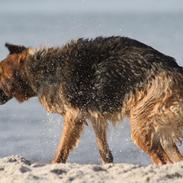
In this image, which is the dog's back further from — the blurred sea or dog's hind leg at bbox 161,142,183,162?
dog's hind leg at bbox 161,142,183,162

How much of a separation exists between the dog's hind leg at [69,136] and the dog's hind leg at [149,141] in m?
0.95

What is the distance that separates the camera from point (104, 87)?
34.2 ft

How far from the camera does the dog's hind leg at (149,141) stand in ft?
32.6

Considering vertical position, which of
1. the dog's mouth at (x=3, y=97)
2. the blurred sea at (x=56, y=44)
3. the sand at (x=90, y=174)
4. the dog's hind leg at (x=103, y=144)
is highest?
the dog's mouth at (x=3, y=97)

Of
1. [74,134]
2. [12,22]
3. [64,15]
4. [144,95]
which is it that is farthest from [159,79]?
[64,15]

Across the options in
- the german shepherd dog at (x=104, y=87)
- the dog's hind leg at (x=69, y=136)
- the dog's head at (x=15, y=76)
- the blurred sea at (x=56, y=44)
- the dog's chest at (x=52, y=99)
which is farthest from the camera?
the blurred sea at (x=56, y=44)

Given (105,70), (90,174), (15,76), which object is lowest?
(90,174)

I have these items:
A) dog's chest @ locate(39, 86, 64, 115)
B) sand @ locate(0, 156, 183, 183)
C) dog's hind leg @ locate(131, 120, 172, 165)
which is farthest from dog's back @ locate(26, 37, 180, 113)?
sand @ locate(0, 156, 183, 183)

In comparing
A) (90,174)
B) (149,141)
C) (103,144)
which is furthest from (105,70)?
(90,174)

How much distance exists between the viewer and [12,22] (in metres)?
38.8

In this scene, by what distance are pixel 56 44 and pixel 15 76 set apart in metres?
6.47

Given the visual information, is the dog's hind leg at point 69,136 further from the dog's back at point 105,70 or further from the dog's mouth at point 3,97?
the dog's mouth at point 3,97

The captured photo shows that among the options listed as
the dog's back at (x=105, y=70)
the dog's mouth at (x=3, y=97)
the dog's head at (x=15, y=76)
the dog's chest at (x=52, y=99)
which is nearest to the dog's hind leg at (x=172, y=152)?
the dog's back at (x=105, y=70)

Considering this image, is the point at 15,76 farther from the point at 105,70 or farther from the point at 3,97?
the point at 105,70
